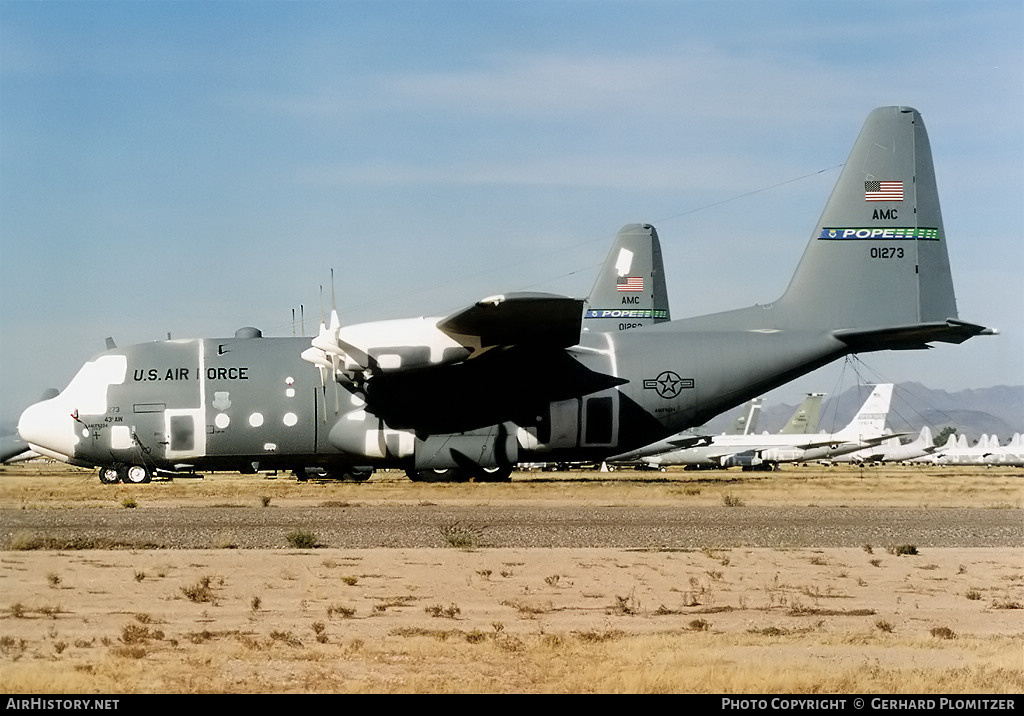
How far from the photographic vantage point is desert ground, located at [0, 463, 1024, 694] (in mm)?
10586

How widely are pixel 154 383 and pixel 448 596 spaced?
703 inches

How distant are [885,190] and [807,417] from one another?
63.3 m

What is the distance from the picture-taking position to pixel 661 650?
11.7 meters

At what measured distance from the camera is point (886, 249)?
2952 cm

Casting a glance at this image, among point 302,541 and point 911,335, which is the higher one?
point 911,335

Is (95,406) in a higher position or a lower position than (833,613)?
higher

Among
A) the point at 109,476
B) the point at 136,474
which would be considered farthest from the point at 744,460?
the point at 136,474

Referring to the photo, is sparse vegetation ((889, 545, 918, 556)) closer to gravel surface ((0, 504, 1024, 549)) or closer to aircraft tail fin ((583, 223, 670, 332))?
gravel surface ((0, 504, 1024, 549))

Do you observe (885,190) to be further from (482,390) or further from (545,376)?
(482,390)

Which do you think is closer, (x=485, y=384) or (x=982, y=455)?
(x=485, y=384)

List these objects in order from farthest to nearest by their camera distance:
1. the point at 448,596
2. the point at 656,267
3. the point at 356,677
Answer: the point at 656,267
the point at 448,596
the point at 356,677

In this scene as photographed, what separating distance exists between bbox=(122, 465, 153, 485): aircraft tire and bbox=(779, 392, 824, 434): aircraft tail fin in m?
66.3
